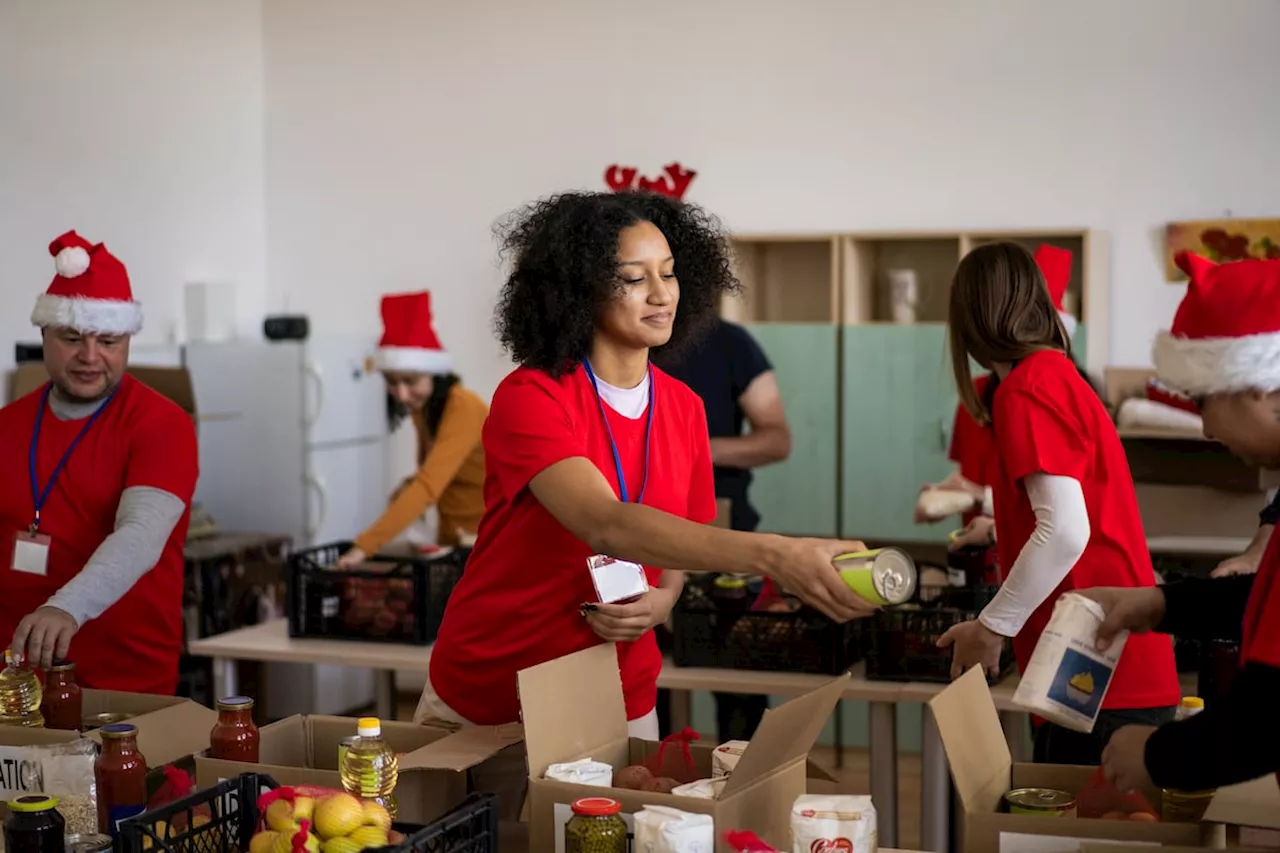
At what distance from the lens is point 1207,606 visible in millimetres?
1851

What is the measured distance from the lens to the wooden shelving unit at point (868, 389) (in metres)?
5.32

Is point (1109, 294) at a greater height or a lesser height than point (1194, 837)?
greater

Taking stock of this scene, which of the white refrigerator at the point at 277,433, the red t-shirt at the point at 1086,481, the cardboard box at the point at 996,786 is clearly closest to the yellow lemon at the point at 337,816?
the cardboard box at the point at 996,786

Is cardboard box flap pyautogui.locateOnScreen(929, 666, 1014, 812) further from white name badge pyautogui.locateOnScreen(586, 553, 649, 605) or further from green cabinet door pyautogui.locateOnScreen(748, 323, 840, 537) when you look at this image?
green cabinet door pyautogui.locateOnScreen(748, 323, 840, 537)

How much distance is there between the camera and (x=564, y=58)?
6098 millimetres

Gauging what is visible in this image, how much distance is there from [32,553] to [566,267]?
135 centimetres

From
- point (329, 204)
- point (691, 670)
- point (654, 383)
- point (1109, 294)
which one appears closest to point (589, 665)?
point (654, 383)

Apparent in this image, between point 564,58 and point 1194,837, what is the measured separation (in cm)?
503

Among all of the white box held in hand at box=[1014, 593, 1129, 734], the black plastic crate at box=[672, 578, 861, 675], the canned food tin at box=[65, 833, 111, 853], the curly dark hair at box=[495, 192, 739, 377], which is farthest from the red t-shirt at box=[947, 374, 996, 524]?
the canned food tin at box=[65, 833, 111, 853]

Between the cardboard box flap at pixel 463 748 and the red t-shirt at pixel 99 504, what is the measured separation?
1.01m

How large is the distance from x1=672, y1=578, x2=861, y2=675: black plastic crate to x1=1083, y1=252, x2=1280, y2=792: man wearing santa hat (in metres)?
1.31

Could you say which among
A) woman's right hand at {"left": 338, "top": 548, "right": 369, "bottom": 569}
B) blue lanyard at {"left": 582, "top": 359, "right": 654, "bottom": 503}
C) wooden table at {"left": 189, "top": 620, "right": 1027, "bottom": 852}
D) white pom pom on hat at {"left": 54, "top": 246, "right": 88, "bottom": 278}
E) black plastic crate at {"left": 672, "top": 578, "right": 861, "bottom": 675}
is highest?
white pom pom on hat at {"left": 54, "top": 246, "right": 88, "bottom": 278}

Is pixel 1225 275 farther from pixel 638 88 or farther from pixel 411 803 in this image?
pixel 638 88

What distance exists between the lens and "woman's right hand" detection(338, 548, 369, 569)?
145 inches
